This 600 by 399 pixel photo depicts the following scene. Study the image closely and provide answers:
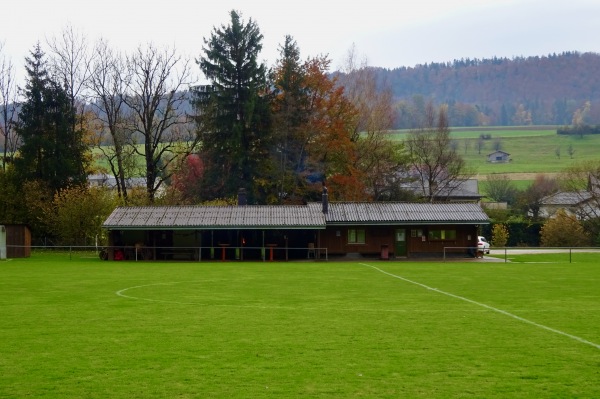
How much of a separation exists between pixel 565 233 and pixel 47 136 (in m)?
44.1

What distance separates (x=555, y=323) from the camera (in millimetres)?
18875

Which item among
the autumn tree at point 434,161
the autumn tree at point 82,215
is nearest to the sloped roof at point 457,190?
the autumn tree at point 434,161

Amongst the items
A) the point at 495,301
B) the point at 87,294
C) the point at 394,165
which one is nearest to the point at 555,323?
the point at 495,301

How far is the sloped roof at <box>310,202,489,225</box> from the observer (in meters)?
49.7

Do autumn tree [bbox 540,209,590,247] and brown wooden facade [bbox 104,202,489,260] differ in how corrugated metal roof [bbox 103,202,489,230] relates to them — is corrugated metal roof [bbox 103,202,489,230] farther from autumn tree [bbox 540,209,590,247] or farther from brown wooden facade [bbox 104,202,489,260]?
autumn tree [bbox 540,209,590,247]

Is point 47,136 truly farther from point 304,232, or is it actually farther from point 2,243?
point 304,232

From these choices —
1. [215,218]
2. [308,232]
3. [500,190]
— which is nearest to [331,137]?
[308,232]

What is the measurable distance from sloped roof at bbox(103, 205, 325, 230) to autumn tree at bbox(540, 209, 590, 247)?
27511 millimetres

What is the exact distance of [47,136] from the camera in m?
63.0

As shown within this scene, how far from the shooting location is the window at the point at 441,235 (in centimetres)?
5088

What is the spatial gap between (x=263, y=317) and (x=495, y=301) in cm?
791

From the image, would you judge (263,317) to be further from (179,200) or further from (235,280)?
(179,200)

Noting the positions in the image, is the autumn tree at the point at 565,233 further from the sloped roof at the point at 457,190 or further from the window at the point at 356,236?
the window at the point at 356,236

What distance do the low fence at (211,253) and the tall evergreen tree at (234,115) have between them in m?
13.0
